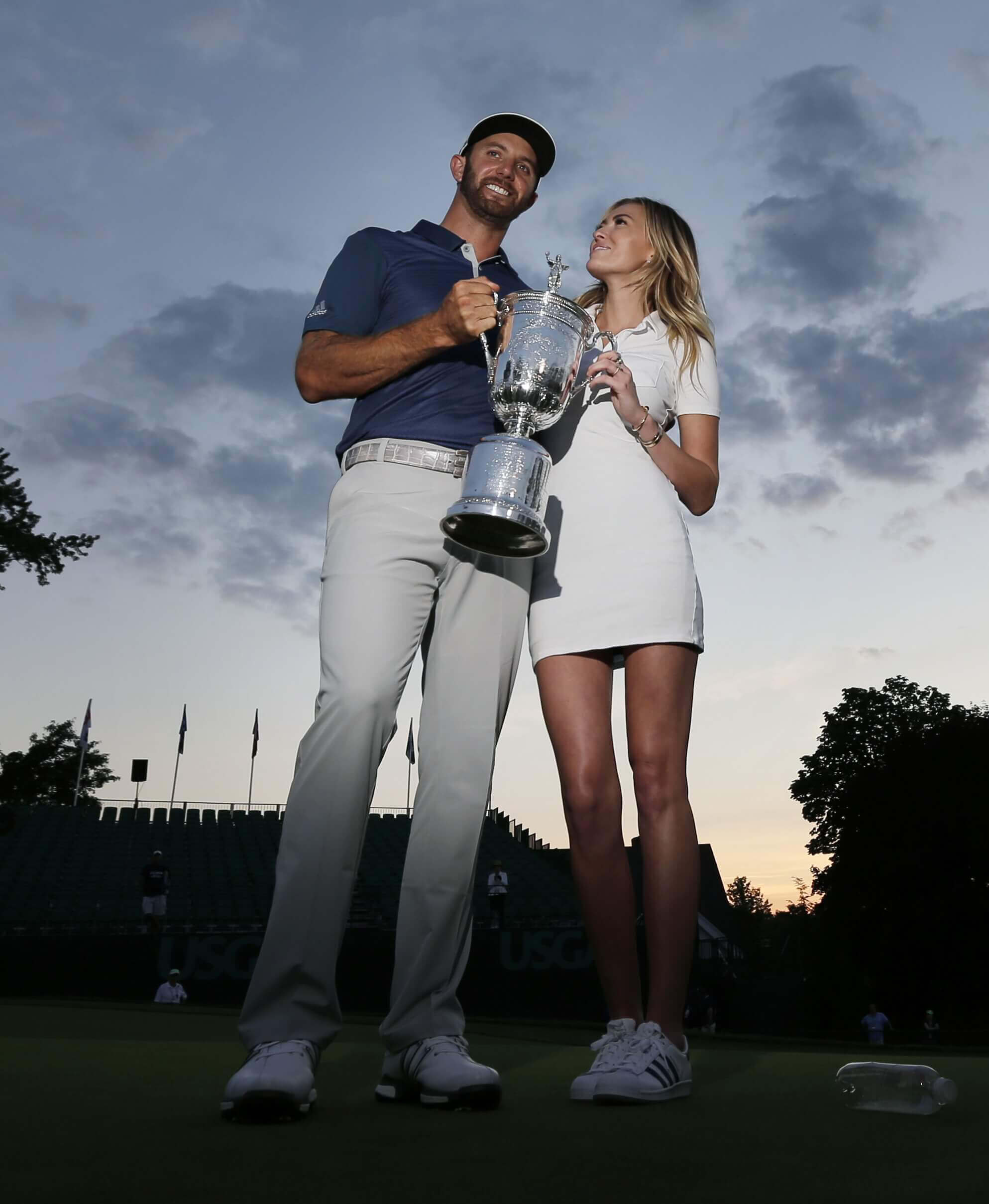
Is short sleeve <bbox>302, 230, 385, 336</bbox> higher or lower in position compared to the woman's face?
lower

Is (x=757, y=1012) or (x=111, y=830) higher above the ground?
(x=111, y=830)

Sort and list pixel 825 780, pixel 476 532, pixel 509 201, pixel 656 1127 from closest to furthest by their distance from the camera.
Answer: pixel 656 1127 → pixel 476 532 → pixel 509 201 → pixel 825 780

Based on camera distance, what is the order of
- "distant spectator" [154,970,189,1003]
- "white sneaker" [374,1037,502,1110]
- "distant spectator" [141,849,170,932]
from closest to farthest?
"white sneaker" [374,1037,502,1110] → "distant spectator" [154,970,189,1003] → "distant spectator" [141,849,170,932]

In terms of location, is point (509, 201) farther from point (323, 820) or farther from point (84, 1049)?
point (84, 1049)

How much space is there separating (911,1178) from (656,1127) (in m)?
0.57

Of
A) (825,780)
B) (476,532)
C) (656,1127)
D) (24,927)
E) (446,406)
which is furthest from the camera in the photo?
(825,780)

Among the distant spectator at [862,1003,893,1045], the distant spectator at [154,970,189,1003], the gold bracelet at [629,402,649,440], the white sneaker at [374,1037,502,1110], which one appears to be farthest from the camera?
the distant spectator at [862,1003,893,1045]

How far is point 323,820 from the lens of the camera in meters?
2.51

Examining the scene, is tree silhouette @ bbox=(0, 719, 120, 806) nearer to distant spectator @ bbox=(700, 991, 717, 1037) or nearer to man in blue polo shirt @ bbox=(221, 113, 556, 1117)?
distant spectator @ bbox=(700, 991, 717, 1037)

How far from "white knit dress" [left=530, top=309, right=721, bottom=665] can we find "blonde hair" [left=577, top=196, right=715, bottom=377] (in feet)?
0.48

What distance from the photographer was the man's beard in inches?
129

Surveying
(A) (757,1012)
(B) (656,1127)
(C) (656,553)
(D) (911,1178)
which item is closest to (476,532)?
(C) (656,553)

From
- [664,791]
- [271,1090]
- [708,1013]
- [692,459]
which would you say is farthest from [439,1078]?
[708,1013]

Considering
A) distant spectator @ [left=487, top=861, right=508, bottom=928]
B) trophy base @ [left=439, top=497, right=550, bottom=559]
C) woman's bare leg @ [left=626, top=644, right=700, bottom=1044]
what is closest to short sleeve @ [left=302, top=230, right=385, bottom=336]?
trophy base @ [left=439, top=497, right=550, bottom=559]
